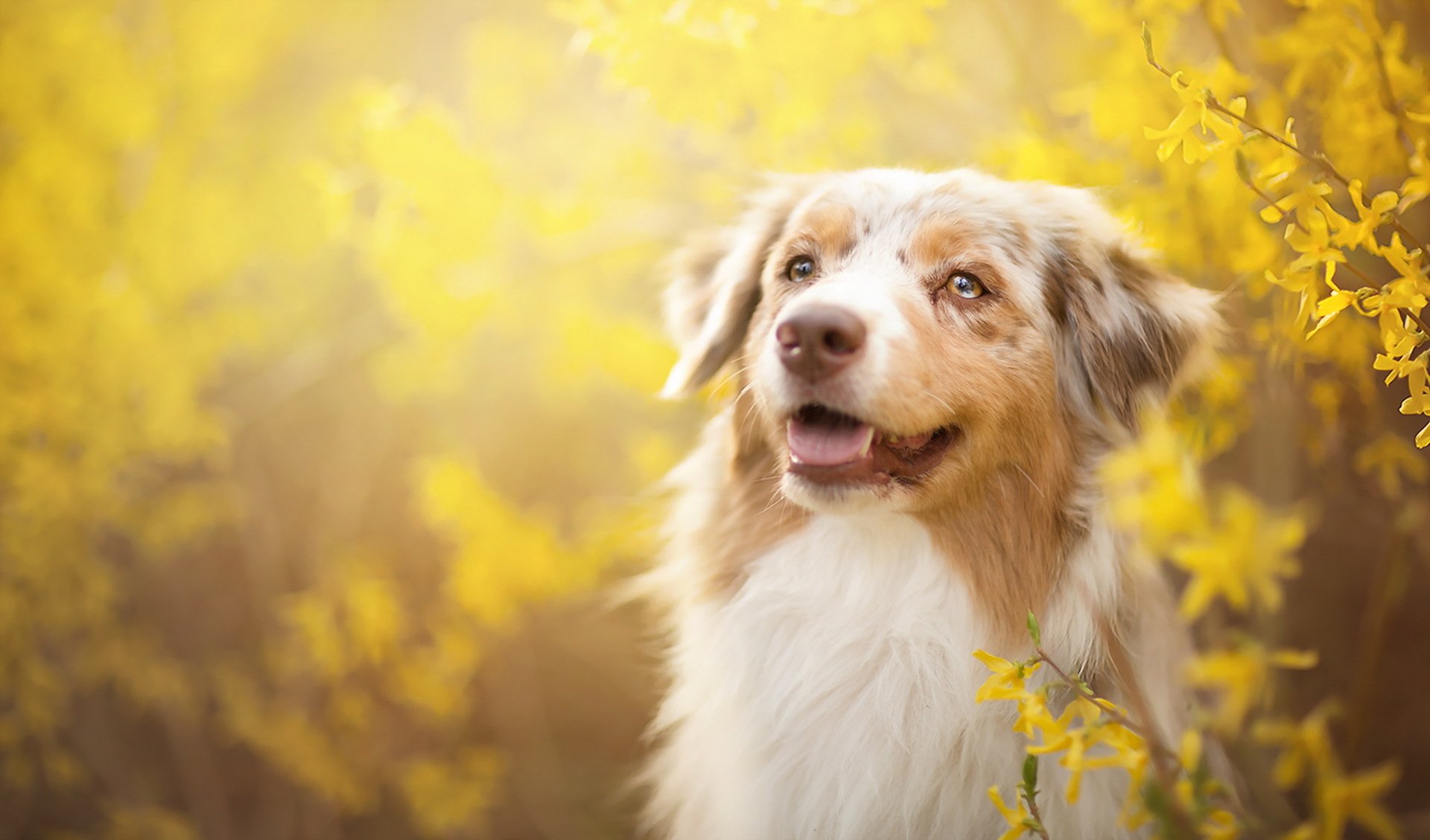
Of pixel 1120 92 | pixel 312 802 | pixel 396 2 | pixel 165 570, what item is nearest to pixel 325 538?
pixel 165 570

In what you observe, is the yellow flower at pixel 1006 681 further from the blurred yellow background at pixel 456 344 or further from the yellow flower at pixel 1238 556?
the blurred yellow background at pixel 456 344

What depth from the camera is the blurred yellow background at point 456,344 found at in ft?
7.22

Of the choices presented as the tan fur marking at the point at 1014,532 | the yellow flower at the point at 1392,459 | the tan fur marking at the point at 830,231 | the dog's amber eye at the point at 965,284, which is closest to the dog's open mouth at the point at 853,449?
the tan fur marking at the point at 1014,532

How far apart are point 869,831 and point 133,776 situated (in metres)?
3.94

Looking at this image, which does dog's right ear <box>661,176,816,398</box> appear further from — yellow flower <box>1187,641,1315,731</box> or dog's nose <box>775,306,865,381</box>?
yellow flower <box>1187,641,1315,731</box>

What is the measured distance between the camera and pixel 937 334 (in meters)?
1.84

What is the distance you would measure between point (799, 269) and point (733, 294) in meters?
0.24

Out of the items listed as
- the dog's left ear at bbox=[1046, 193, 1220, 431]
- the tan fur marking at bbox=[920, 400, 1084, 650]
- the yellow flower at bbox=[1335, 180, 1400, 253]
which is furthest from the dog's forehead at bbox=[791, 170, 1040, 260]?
the yellow flower at bbox=[1335, 180, 1400, 253]

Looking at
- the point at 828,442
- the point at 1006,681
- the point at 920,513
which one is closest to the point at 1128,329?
the point at 920,513

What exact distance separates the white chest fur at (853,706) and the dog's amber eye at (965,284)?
1.67 feet

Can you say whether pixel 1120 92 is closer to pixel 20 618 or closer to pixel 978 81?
pixel 978 81

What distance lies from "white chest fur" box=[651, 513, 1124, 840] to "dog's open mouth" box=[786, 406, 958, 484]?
151 mm

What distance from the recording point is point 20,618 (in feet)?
11.5

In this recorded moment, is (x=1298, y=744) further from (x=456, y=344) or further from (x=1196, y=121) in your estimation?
(x=456, y=344)
